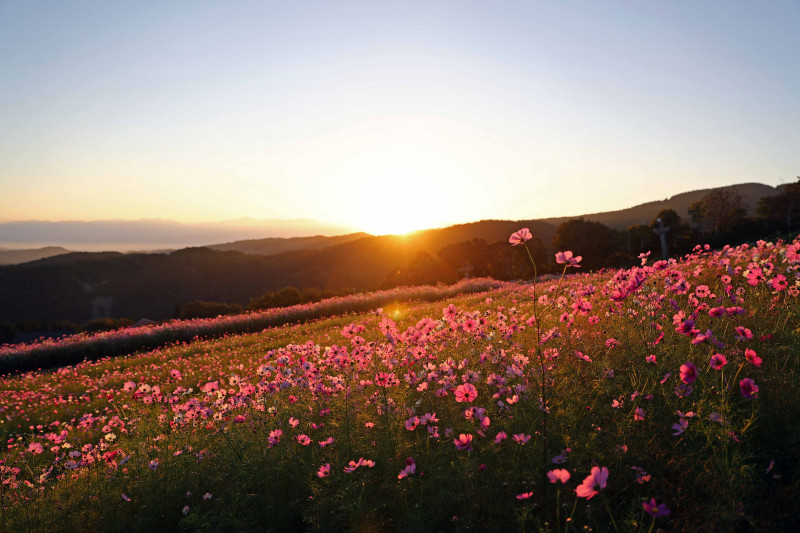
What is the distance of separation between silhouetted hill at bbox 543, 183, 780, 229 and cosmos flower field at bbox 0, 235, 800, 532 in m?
103

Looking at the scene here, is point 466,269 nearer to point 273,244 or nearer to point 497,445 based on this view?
point 497,445

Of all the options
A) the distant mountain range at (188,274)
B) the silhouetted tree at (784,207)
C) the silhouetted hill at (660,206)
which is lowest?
the distant mountain range at (188,274)

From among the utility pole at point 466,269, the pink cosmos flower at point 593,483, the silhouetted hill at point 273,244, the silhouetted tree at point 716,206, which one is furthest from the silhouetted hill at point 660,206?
the pink cosmos flower at point 593,483

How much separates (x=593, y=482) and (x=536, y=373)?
2006 mm

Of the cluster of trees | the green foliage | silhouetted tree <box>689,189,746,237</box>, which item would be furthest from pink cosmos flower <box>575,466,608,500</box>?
silhouetted tree <box>689,189,746,237</box>

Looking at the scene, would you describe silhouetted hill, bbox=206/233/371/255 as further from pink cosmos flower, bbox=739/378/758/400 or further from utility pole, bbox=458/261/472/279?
pink cosmos flower, bbox=739/378/758/400

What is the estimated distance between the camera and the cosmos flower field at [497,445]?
2533 mm

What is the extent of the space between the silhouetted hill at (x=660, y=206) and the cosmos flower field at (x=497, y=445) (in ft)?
339

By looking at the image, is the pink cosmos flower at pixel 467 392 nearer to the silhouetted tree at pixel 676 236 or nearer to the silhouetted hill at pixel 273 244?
the silhouetted tree at pixel 676 236

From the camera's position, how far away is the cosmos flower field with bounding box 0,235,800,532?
2533 mm

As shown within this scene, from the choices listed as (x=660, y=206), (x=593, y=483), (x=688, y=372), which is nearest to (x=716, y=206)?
(x=688, y=372)

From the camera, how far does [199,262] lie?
6950 centimetres

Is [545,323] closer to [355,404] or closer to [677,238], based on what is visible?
[355,404]

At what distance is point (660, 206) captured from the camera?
11888 cm
